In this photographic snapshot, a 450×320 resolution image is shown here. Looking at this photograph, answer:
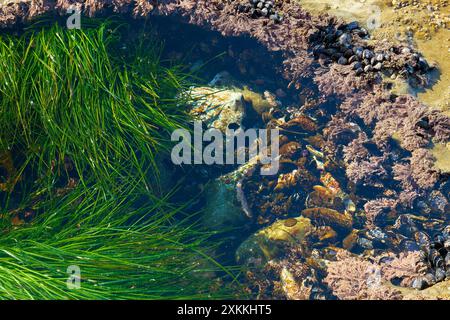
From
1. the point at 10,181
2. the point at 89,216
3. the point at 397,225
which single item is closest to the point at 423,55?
the point at 397,225

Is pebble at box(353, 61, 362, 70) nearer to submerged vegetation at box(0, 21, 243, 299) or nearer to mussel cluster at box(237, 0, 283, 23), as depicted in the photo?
mussel cluster at box(237, 0, 283, 23)

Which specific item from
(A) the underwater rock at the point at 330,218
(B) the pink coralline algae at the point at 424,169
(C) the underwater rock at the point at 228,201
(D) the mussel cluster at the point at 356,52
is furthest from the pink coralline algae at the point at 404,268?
(D) the mussel cluster at the point at 356,52

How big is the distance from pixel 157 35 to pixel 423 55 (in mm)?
2998

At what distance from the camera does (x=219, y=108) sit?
15.6ft

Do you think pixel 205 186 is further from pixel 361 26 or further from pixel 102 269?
pixel 361 26

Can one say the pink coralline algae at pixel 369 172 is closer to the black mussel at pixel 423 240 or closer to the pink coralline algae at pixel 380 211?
the pink coralline algae at pixel 380 211

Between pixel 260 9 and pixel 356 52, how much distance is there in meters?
1.20

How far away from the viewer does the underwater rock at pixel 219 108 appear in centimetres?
472

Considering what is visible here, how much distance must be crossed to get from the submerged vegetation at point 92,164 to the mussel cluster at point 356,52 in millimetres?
1757

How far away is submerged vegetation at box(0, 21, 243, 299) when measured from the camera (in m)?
4.07

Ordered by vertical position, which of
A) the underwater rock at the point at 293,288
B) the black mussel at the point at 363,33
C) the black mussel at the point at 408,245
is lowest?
the underwater rock at the point at 293,288

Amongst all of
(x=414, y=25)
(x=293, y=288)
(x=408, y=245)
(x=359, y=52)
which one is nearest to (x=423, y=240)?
(x=408, y=245)

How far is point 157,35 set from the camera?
16.5 ft

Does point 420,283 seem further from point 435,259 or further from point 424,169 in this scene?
point 424,169
